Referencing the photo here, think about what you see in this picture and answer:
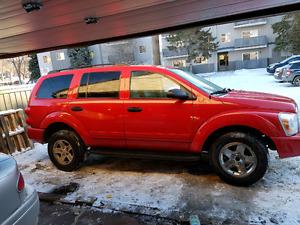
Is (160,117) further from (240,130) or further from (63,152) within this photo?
(63,152)

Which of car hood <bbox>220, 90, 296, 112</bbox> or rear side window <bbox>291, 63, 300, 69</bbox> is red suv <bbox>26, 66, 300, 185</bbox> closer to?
car hood <bbox>220, 90, 296, 112</bbox>

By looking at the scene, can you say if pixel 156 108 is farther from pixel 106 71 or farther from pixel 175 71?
pixel 106 71

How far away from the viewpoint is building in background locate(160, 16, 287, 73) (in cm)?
3728

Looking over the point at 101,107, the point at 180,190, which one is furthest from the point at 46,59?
the point at 180,190

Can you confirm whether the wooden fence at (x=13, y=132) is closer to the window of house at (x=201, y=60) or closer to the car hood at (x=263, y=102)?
the car hood at (x=263, y=102)

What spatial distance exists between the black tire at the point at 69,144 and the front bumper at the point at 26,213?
2.26 metres

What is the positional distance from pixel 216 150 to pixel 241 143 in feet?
1.30

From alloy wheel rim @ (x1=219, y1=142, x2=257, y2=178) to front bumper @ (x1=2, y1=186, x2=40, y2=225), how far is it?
2748 mm

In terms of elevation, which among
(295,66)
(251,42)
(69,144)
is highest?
(251,42)

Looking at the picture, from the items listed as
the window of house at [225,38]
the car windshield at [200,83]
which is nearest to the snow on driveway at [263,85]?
the car windshield at [200,83]

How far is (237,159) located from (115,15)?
3841 millimetres

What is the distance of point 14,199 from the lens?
A: 8.79ft

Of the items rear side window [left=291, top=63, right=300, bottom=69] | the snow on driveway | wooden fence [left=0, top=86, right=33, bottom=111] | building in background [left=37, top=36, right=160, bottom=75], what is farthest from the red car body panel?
building in background [left=37, top=36, right=160, bottom=75]

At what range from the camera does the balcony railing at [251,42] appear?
1455 inches
